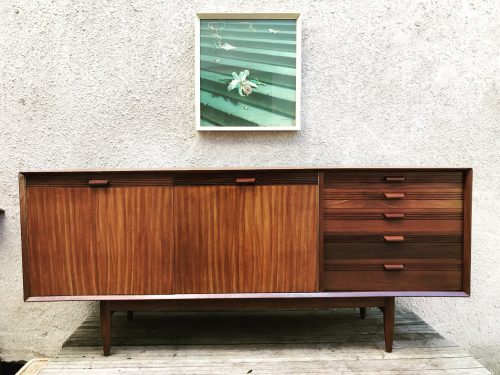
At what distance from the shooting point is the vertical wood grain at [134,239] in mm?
1341

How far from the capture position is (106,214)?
1.34m

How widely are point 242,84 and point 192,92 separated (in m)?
0.28

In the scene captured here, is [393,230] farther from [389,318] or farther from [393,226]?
[389,318]

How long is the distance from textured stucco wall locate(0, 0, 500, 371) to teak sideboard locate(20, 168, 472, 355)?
0.53 meters

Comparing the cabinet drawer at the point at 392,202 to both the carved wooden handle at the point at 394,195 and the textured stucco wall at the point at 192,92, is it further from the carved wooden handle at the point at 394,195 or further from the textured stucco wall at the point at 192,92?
the textured stucco wall at the point at 192,92

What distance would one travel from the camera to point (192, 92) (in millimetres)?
1849

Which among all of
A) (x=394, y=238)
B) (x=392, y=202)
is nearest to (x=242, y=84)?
(x=392, y=202)

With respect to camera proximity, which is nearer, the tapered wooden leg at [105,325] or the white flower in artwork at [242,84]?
the tapered wooden leg at [105,325]


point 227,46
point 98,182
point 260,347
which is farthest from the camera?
point 227,46

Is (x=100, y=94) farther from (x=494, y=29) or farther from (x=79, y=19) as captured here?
(x=494, y=29)

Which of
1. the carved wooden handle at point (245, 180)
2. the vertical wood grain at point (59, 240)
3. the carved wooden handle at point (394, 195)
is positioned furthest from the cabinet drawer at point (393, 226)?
the vertical wood grain at point (59, 240)

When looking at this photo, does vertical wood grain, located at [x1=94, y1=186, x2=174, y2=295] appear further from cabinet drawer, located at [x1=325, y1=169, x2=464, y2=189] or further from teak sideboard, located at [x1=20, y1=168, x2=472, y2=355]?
cabinet drawer, located at [x1=325, y1=169, x2=464, y2=189]

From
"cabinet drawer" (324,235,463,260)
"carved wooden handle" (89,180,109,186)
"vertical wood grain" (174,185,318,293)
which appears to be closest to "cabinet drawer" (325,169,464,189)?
"vertical wood grain" (174,185,318,293)

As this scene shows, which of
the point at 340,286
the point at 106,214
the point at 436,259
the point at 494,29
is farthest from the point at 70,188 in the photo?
the point at 494,29
